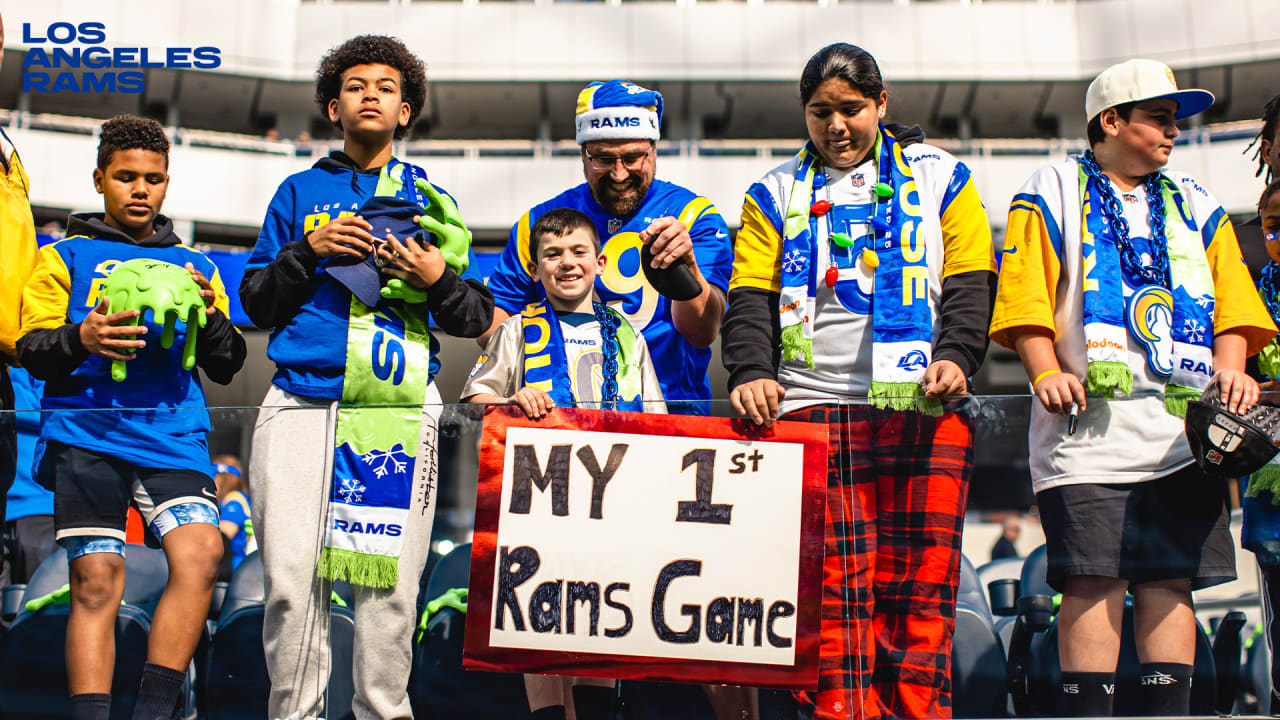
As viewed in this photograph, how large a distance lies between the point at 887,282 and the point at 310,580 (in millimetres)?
1760

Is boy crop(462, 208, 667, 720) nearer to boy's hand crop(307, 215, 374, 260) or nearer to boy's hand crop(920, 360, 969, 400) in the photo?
boy's hand crop(307, 215, 374, 260)

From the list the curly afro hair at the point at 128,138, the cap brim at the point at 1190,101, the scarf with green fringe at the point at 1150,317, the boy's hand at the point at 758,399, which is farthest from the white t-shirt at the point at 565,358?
the cap brim at the point at 1190,101

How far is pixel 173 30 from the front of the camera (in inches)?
860

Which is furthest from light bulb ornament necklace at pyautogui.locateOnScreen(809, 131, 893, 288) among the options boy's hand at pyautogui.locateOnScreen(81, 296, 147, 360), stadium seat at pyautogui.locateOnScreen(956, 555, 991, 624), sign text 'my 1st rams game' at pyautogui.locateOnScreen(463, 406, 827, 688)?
boy's hand at pyautogui.locateOnScreen(81, 296, 147, 360)

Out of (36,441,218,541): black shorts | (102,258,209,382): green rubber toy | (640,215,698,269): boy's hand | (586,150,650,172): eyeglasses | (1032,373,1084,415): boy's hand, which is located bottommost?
(36,441,218,541): black shorts

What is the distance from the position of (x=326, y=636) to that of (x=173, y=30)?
21790 mm

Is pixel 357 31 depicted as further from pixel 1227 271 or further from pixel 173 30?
pixel 1227 271

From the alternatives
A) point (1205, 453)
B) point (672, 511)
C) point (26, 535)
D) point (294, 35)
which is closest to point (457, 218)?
point (672, 511)

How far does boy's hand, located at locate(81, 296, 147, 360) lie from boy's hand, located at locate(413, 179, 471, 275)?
0.86m

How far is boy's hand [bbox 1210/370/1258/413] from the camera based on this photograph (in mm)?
2943

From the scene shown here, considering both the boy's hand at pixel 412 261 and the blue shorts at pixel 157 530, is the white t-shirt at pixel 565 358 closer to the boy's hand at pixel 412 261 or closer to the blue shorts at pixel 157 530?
the boy's hand at pixel 412 261

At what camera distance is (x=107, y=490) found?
3184mm

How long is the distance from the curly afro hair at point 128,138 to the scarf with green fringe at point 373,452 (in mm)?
1095

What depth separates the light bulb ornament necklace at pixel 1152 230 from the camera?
3.11 meters
